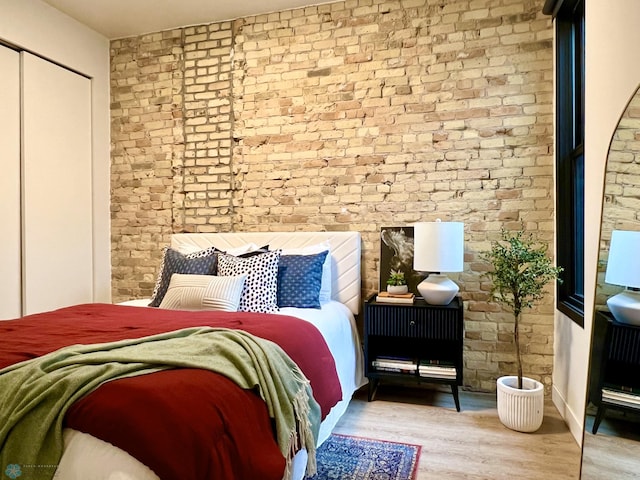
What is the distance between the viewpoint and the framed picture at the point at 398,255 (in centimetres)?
340

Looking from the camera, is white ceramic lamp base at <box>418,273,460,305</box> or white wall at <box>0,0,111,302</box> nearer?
white ceramic lamp base at <box>418,273,460,305</box>

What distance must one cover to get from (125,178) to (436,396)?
346cm

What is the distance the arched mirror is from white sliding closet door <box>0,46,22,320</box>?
13.0 ft

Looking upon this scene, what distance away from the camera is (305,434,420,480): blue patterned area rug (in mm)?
2150

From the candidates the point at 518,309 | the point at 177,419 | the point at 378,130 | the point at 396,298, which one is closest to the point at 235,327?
the point at 177,419

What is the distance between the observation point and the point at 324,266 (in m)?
3.33

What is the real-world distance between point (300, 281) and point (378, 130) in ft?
4.64

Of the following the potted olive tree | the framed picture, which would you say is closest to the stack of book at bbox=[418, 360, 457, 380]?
the potted olive tree

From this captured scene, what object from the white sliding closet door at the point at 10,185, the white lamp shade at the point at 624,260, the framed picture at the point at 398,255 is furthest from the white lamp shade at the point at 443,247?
the white sliding closet door at the point at 10,185

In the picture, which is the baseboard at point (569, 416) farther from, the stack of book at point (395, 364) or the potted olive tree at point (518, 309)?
the stack of book at point (395, 364)

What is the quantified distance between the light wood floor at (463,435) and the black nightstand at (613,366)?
70 centimetres

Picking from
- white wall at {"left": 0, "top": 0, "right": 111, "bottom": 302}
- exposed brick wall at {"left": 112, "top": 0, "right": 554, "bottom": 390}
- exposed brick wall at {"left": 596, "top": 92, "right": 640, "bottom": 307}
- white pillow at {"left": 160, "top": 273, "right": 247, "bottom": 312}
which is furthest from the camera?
white wall at {"left": 0, "top": 0, "right": 111, "bottom": 302}

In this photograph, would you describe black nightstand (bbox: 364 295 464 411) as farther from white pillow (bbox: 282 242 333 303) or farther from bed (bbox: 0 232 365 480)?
white pillow (bbox: 282 242 333 303)

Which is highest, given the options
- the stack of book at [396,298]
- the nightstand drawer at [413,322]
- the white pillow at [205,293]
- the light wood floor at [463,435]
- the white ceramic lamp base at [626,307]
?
the white ceramic lamp base at [626,307]
